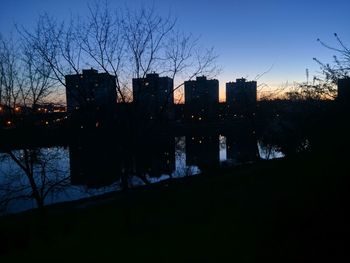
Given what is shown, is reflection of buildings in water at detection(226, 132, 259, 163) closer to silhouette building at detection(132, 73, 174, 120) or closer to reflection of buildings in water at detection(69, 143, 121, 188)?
reflection of buildings in water at detection(69, 143, 121, 188)

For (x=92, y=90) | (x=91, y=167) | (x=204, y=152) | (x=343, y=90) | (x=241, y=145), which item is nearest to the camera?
(x=343, y=90)

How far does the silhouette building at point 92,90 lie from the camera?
8.49 metres

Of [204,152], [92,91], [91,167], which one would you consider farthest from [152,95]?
[204,152]

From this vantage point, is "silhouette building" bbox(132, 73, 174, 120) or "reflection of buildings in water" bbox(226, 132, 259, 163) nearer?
"silhouette building" bbox(132, 73, 174, 120)

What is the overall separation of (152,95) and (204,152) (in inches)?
967

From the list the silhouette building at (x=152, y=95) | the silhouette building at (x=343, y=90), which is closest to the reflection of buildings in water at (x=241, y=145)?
the silhouette building at (x=152, y=95)

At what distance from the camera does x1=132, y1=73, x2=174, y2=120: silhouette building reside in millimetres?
8773

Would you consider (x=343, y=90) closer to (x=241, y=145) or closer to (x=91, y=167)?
(x=91, y=167)

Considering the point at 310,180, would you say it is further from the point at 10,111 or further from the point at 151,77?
Answer: the point at 10,111

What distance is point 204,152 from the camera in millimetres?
33625

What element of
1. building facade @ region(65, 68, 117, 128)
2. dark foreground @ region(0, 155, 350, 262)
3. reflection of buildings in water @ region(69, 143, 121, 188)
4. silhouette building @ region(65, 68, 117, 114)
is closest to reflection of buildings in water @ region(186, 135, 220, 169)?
reflection of buildings in water @ region(69, 143, 121, 188)

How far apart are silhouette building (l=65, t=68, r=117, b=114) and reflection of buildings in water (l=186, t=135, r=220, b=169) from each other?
1468 cm

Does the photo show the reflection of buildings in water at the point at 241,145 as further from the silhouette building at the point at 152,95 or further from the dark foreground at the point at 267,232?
the dark foreground at the point at 267,232

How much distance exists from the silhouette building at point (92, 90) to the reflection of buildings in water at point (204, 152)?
14.7 metres
